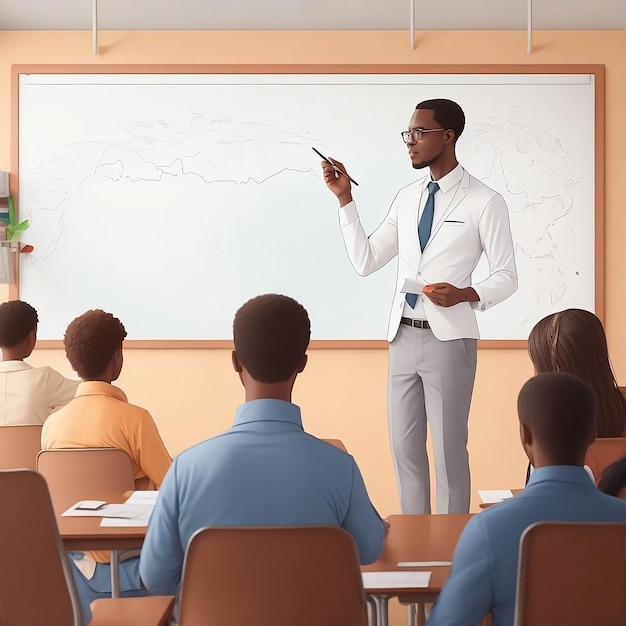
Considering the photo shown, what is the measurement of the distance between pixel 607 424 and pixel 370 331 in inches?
104

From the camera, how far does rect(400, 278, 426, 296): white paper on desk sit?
10.1 ft

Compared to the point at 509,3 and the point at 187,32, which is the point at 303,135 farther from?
the point at 509,3

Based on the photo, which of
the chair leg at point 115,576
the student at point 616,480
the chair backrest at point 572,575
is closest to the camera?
the chair backrest at point 572,575

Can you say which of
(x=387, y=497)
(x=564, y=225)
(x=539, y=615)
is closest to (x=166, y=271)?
(x=387, y=497)

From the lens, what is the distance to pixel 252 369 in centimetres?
167

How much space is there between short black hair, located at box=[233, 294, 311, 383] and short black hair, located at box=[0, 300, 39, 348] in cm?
186

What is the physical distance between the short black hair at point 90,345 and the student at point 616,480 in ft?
5.16

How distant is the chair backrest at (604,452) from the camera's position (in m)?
2.07

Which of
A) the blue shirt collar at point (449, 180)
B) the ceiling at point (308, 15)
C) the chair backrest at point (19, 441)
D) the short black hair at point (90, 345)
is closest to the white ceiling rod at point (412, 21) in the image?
the ceiling at point (308, 15)

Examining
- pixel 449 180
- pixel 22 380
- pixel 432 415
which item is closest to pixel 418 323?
pixel 432 415

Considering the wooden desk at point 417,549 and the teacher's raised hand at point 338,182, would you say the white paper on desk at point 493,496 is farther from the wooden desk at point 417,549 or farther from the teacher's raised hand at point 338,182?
the teacher's raised hand at point 338,182

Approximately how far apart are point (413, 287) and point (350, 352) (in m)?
1.78

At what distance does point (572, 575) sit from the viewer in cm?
142

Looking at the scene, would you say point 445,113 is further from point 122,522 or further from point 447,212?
point 122,522
